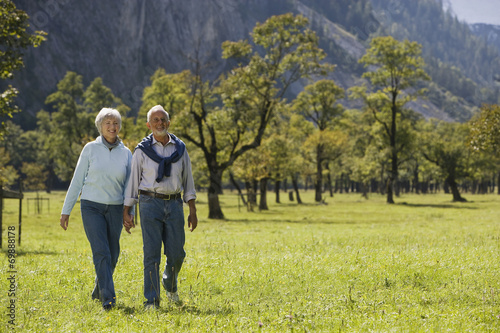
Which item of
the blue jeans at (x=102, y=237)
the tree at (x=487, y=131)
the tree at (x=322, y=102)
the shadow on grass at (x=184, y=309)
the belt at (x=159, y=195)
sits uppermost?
the tree at (x=322, y=102)

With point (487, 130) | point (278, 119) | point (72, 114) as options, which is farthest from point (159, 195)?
point (72, 114)

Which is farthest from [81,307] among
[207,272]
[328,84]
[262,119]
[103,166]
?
[328,84]

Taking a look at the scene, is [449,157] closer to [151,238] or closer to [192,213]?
[192,213]

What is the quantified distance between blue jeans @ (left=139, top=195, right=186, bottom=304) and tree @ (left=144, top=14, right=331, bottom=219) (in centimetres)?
2746

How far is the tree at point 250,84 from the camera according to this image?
35125 mm

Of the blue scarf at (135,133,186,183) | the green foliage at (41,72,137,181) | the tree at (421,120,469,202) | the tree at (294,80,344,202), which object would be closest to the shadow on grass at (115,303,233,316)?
the blue scarf at (135,133,186,183)

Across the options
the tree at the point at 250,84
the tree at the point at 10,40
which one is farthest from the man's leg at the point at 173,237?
the tree at the point at 250,84

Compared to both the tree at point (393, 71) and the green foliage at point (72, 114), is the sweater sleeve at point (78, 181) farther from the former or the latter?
the green foliage at point (72, 114)

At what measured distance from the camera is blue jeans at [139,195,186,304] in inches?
279

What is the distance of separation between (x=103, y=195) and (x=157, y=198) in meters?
1.07

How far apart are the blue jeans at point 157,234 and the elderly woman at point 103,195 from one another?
27.3 inches

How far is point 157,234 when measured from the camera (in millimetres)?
7164

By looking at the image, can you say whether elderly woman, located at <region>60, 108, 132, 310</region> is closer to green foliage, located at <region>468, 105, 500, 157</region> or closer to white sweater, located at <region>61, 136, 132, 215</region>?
white sweater, located at <region>61, 136, 132, 215</region>

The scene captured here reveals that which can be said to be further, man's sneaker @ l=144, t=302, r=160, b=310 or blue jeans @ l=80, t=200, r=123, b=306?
blue jeans @ l=80, t=200, r=123, b=306
